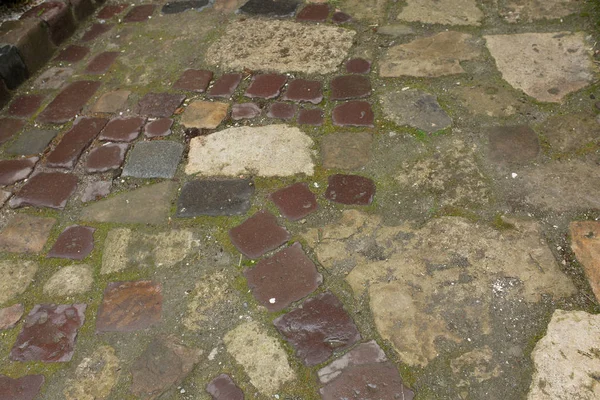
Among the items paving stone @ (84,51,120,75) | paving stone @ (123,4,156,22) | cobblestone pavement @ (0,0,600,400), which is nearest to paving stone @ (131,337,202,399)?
cobblestone pavement @ (0,0,600,400)

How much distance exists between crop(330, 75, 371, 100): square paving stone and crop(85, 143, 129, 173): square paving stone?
1053 mm

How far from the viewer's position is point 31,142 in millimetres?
2529

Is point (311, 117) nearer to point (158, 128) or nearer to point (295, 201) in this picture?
point (295, 201)

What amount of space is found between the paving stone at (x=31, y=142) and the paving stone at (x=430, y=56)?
172cm

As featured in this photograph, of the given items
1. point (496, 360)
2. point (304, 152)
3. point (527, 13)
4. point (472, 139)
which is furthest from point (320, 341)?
point (527, 13)

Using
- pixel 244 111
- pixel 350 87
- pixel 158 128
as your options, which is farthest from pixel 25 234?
pixel 350 87

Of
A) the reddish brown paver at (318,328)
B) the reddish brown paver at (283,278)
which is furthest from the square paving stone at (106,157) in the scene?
the reddish brown paver at (318,328)

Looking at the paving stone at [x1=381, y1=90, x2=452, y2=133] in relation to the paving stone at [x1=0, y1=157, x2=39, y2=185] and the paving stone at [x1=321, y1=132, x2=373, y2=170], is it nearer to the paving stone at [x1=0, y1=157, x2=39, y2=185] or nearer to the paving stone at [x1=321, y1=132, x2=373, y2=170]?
the paving stone at [x1=321, y1=132, x2=373, y2=170]

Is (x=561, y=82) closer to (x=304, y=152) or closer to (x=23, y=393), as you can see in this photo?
(x=304, y=152)

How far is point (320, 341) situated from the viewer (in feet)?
5.34

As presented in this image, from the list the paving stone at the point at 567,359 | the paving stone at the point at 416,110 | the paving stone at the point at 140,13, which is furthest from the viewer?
the paving stone at the point at 140,13

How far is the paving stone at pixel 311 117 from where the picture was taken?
95.0 inches

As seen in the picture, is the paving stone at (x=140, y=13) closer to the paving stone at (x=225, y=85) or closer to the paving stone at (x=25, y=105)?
the paving stone at (x=25, y=105)

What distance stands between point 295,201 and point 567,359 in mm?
1086
